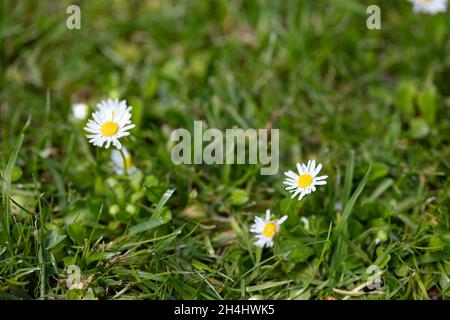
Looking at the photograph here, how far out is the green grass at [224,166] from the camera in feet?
5.21

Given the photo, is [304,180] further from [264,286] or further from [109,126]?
[109,126]

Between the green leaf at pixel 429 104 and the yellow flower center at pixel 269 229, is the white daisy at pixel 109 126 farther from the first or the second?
the green leaf at pixel 429 104

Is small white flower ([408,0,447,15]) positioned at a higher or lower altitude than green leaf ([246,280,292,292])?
higher

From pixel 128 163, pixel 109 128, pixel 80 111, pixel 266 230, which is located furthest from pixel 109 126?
pixel 266 230

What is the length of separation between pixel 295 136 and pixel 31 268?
101 cm

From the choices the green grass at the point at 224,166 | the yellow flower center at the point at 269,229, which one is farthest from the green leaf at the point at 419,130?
the yellow flower center at the point at 269,229

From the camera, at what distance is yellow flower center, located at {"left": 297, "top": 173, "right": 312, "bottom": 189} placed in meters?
1.57

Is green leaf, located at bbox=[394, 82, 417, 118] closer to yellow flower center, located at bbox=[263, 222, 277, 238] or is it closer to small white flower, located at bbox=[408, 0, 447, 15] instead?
small white flower, located at bbox=[408, 0, 447, 15]

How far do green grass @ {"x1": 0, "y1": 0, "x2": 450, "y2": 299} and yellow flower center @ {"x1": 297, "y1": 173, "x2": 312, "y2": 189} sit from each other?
0.08m

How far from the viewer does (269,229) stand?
63.5 inches

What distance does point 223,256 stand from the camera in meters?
1.66

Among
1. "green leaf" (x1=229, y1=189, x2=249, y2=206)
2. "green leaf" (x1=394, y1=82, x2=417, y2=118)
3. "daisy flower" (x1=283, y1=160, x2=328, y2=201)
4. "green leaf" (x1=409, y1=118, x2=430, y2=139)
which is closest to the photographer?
"daisy flower" (x1=283, y1=160, x2=328, y2=201)

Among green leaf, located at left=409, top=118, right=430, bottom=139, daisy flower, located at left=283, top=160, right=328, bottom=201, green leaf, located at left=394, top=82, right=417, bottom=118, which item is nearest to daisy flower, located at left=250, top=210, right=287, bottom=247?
daisy flower, located at left=283, top=160, right=328, bottom=201
